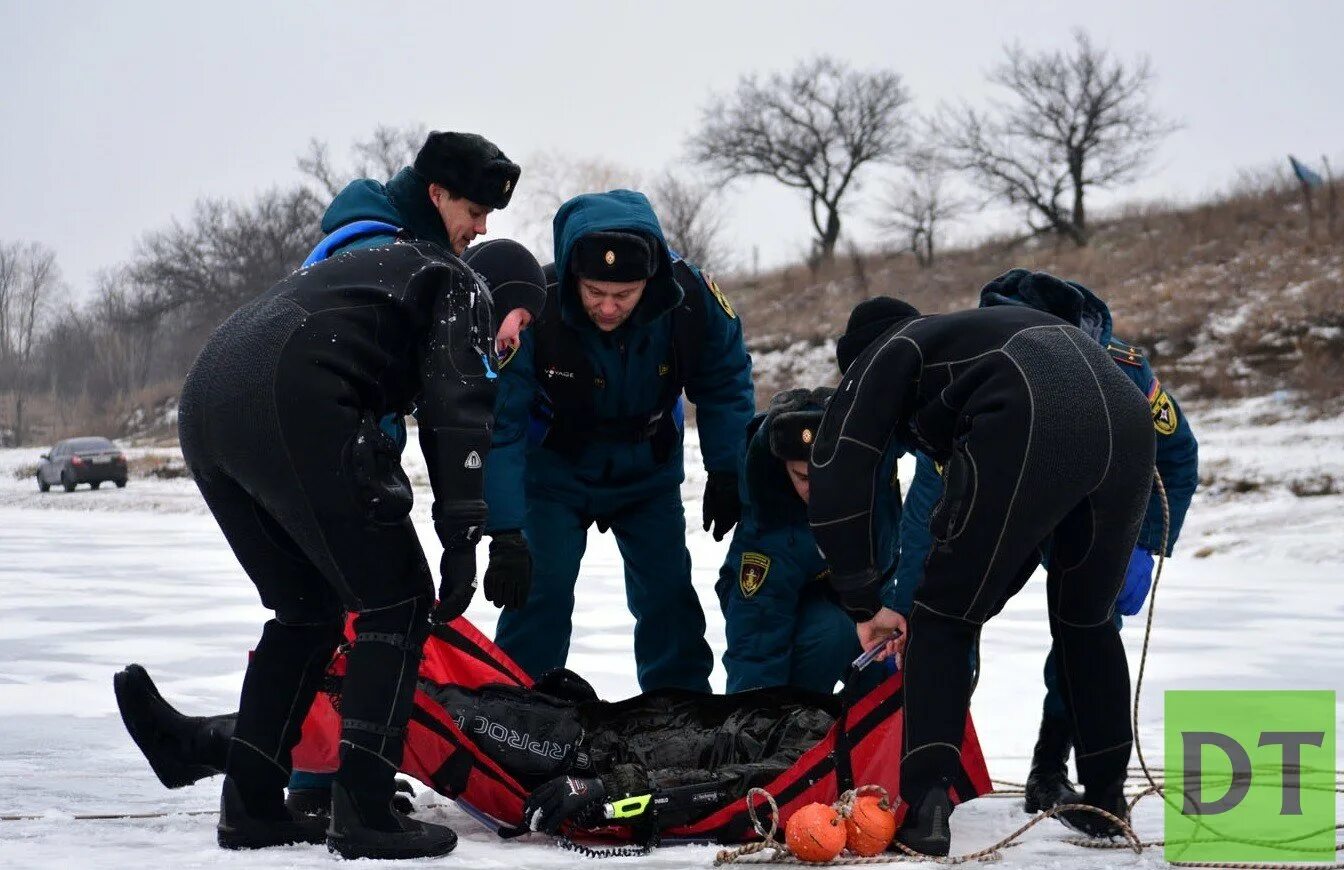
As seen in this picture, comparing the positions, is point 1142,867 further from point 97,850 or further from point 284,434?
point 97,850

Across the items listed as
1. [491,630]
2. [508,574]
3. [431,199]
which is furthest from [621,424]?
[491,630]

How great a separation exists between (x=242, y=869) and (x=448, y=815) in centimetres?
71

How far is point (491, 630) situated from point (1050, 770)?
3263mm

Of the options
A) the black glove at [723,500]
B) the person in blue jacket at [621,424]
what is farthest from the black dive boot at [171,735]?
the black glove at [723,500]

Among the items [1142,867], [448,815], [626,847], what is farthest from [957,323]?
[448,815]

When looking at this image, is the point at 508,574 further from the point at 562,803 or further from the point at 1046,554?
the point at 1046,554

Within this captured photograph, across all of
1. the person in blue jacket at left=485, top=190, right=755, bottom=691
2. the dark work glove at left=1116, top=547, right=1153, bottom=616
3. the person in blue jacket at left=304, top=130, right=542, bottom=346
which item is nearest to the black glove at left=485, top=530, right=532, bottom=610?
the person in blue jacket at left=485, top=190, right=755, bottom=691

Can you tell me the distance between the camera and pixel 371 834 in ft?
8.01

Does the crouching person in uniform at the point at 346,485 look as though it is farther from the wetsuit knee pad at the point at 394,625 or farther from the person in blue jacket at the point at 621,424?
the person in blue jacket at the point at 621,424

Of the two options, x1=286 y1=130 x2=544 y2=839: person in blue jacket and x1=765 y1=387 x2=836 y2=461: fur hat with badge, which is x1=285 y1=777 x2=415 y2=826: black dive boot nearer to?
x1=286 y1=130 x2=544 y2=839: person in blue jacket

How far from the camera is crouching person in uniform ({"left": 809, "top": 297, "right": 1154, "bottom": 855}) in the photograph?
246cm

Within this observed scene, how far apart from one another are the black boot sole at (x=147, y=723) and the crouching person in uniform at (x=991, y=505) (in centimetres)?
143

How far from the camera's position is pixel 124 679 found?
9.16 feet

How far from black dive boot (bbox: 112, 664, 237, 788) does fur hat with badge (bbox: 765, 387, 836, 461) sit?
1.50 m
